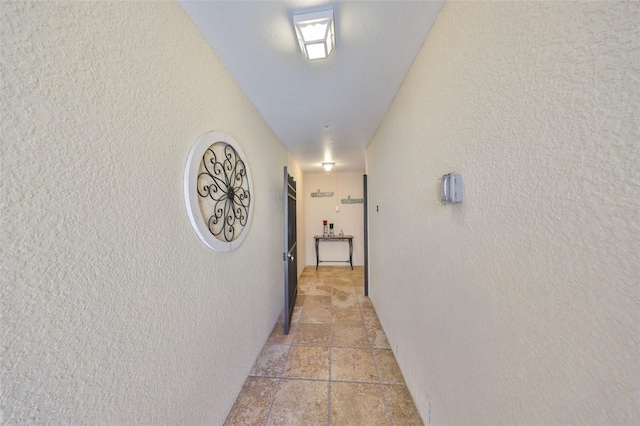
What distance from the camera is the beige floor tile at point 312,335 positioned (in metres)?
Result: 2.12

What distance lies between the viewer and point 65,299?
1.78ft

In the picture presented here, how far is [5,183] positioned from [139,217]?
0.33 meters

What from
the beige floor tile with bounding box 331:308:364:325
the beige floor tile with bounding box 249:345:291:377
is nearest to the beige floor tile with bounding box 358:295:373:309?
A: the beige floor tile with bounding box 331:308:364:325

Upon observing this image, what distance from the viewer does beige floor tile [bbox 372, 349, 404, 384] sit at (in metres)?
1.65

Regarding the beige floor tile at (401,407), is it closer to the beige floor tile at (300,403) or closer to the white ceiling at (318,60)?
the beige floor tile at (300,403)

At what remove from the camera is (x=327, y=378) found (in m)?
1.68

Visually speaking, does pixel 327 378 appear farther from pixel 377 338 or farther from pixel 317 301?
pixel 317 301

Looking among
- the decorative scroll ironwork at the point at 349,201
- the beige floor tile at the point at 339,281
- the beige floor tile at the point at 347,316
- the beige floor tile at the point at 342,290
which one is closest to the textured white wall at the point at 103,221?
the beige floor tile at the point at 347,316

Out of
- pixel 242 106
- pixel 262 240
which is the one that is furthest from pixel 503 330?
pixel 242 106

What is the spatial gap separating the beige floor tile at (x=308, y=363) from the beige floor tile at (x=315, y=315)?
468 millimetres

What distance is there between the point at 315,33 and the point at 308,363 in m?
2.46

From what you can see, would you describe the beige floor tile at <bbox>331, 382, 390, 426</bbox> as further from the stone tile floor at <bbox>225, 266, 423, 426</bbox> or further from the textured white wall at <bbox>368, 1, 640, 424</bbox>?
the textured white wall at <bbox>368, 1, 640, 424</bbox>

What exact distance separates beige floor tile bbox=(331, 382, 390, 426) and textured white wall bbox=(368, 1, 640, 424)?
405 millimetres

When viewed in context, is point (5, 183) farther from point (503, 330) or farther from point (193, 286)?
point (503, 330)
